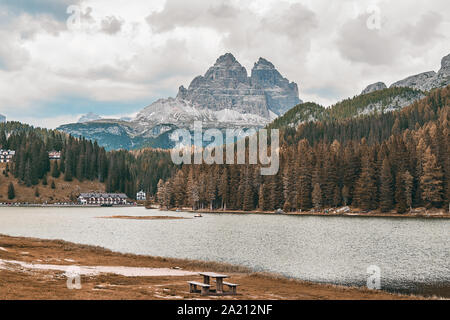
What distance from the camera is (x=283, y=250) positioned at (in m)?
67.8

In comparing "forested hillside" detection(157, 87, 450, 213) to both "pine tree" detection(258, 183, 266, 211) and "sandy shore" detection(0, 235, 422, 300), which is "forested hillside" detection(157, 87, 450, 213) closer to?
"pine tree" detection(258, 183, 266, 211)

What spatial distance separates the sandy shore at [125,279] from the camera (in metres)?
30.2

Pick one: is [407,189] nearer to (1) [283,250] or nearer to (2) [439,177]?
(2) [439,177]

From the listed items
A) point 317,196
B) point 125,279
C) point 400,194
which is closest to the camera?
point 125,279

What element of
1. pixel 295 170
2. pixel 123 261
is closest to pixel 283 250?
pixel 123 261

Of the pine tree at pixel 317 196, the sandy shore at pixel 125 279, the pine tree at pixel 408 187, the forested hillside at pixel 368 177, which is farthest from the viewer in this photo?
the pine tree at pixel 317 196

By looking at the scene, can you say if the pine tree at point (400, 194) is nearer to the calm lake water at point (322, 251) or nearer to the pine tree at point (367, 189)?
the pine tree at point (367, 189)

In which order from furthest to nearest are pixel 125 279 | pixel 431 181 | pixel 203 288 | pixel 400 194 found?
1. pixel 400 194
2. pixel 431 181
3. pixel 125 279
4. pixel 203 288

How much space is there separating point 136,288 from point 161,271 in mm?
13146

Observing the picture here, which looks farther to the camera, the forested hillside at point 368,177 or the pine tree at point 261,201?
the pine tree at point 261,201

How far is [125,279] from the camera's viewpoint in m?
38.8

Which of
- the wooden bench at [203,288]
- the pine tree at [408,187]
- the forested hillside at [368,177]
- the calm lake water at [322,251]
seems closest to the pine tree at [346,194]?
the forested hillside at [368,177]

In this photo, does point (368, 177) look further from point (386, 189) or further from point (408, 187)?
point (408, 187)

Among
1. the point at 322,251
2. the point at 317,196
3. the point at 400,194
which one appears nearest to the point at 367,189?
the point at 400,194
